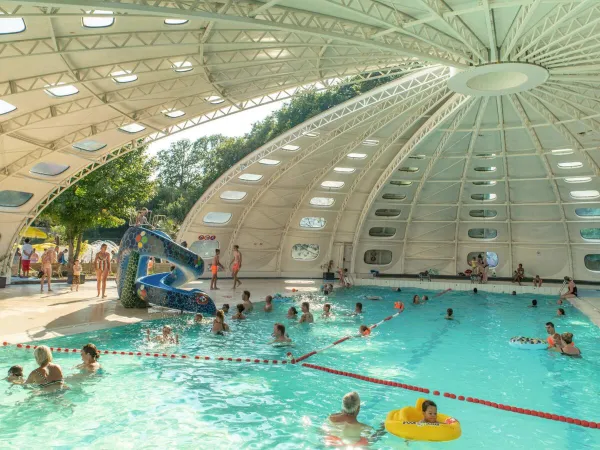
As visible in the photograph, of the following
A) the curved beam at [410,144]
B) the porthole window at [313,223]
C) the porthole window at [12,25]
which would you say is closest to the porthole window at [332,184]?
the curved beam at [410,144]

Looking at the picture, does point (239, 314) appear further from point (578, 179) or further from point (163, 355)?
point (578, 179)

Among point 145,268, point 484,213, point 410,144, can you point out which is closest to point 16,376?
point 145,268

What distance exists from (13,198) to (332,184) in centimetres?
1964

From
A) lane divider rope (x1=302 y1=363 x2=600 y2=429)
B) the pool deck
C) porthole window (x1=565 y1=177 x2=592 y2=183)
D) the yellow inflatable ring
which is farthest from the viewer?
porthole window (x1=565 y1=177 x2=592 y2=183)

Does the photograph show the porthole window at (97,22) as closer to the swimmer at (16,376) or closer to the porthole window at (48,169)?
the swimmer at (16,376)

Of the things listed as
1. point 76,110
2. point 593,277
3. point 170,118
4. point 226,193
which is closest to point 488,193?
point 593,277

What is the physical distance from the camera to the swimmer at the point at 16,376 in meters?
9.79

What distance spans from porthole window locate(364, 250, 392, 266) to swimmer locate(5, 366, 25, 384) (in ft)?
104

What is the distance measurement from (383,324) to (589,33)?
41.3 ft

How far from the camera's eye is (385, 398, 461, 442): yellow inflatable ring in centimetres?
784

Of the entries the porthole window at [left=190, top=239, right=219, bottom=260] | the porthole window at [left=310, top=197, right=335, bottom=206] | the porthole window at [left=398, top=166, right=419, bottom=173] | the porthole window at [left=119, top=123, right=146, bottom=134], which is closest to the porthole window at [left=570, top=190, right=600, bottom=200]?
the porthole window at [left=398, top=166, right=419, bottom=173]

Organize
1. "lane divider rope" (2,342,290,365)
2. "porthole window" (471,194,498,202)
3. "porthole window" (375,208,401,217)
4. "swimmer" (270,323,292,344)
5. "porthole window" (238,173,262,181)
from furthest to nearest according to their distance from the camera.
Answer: "porthole window" (375,208,401,217) < "porthole window" (471,194,498,202) < "porthole window" (238,173,262,181) < "swimmer" (270,323,292,344) < "lane divider rope" (2,342,290,365)

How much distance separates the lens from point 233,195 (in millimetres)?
33469

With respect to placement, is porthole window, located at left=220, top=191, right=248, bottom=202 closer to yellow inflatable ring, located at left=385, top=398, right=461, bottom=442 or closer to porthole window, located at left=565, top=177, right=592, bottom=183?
porthole window, located at left=565, top=177, right=592, bottom=183
